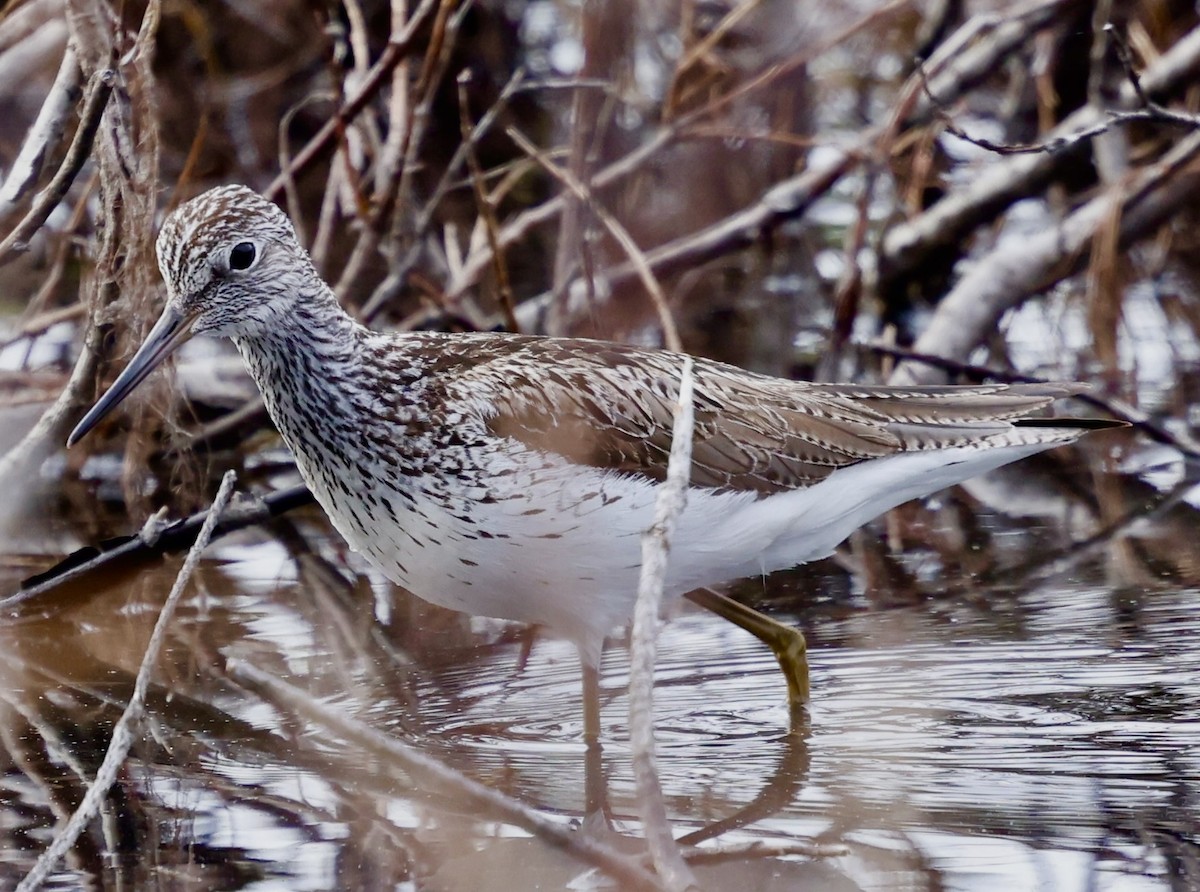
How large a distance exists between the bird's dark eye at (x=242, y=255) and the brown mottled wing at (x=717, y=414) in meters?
0.73

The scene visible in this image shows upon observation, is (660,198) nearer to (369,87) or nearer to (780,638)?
(369,87)

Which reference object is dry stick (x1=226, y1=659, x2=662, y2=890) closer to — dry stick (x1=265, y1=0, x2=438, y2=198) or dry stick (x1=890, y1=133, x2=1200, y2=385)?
dry stick (x1=265, y1=0, x2=438, y2=198)

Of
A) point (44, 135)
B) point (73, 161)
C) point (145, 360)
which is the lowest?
point (145, 360)

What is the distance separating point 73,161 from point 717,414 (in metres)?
2.29

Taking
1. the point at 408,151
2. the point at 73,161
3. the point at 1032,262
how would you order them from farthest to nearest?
the point at 1032,262 < the point at 408,151 < the point at 73,161

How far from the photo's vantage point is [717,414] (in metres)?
5.40

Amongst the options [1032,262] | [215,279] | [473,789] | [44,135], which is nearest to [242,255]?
[215,279]

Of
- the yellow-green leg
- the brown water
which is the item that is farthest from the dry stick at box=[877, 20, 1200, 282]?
the yellow-green leg

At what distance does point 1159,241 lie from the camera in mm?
10188

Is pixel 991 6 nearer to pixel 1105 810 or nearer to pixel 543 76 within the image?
pixel 543 76

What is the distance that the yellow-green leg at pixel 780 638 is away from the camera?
17.4 feet

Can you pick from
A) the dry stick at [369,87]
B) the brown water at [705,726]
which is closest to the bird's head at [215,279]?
the brown water at [705,726]

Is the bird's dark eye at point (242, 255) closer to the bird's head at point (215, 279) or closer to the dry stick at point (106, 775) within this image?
the bird's head at point (215, 279)

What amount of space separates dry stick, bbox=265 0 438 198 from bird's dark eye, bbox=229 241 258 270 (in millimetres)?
2606
